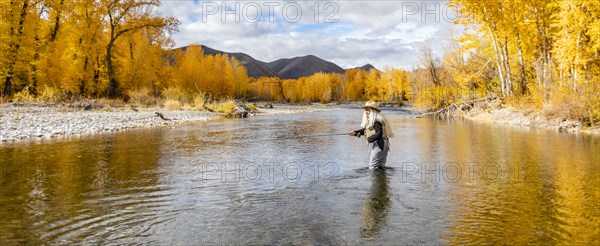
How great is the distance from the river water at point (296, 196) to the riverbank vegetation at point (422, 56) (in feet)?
27.6

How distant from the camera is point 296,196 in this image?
22.9 ft

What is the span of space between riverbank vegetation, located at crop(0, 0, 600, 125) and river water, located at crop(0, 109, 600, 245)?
8421 millimetres

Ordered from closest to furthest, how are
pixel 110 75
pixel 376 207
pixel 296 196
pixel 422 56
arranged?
1. pixel 376 207
2. pixel 296 196
3. pixel 110 75
4. pixel 422 56

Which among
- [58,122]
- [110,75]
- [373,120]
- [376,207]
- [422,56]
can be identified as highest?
[422,56]

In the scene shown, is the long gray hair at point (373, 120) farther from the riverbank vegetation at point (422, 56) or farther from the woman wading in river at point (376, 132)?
the riverbank vegetation at point (422, 56)

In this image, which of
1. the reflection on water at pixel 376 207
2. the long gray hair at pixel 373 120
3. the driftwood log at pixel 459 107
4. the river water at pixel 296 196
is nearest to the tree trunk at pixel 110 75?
the river water at pixel 296 196

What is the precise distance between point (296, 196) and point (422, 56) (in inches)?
1624

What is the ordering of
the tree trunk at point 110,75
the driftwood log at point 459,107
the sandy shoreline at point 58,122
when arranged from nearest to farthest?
the sandy shoreline at point 58,122 < the driftwood log at point 459,107 < the tree trunk at point 110,75

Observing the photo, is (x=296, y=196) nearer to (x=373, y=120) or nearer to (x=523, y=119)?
(x=373, y=120)

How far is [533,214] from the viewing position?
5.61 m

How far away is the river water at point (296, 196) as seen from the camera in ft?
16.3

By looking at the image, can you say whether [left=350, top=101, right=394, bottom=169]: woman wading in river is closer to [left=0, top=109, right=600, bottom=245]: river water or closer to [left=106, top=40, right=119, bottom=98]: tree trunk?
[left=0, top=109, right=600, bottom=245]: river water

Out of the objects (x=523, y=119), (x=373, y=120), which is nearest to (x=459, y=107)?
(x=523, y=119)

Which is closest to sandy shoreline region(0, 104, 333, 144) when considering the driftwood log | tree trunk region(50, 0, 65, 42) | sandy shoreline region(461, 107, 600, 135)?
tree trunk region(50, 0, 65, 42)
